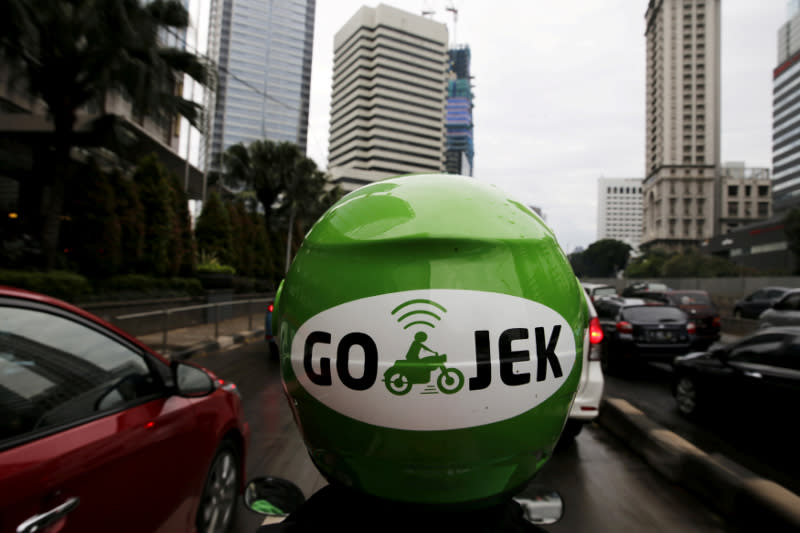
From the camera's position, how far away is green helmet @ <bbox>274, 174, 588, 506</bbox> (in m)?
0.87

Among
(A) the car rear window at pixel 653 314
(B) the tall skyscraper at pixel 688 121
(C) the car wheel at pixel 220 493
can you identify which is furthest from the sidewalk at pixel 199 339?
(B) the tall skyscraper at pixel 688 121

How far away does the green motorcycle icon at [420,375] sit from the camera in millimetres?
858

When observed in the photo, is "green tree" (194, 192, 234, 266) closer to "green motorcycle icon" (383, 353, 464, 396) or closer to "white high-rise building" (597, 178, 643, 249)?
"green motorcycle icon" (383, 353, 464, 396)

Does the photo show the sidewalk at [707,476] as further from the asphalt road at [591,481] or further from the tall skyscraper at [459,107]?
the tall skyscraper at [459,107]

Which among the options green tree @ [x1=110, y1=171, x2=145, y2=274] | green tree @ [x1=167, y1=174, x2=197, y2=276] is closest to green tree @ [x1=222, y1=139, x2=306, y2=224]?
green tree @ [x1=167, y1=174, x2=197, y2=276]

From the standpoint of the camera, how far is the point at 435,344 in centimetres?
86

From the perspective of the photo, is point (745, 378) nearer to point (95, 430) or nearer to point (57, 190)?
point (95, 430)

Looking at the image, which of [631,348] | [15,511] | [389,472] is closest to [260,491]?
[389,472]

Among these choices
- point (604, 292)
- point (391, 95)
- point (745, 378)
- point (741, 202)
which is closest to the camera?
point (745, 378)

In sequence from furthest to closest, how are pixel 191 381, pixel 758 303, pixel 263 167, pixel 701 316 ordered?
pixel 263 167 < pixel 758 303 < pixel 701 316 < pixel 191 381

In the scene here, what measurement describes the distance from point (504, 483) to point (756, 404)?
17.1 feet

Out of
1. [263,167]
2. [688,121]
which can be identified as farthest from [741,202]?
[263,167]

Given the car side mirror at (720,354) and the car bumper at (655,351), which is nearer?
the car side mirror at (720,354)

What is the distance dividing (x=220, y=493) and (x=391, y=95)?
385 feet
